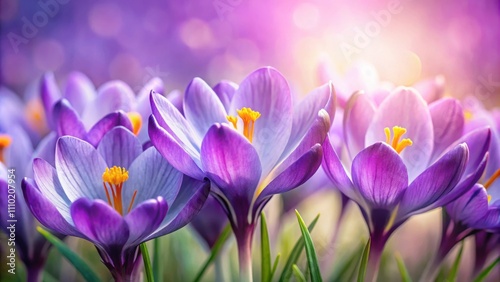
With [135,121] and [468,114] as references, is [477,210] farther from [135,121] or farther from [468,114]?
[135,121]

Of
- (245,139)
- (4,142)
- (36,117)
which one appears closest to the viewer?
(245,139)

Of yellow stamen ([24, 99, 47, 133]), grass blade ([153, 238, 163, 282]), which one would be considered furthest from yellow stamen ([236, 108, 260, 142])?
yellow stamen ([24, 99, 47, 133])

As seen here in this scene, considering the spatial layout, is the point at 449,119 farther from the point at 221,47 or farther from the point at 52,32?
the point at 52,32

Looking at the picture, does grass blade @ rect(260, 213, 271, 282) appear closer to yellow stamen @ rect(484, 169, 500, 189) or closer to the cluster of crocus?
the cluster of crocus

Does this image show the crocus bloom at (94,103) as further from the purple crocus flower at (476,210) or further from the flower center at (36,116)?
the purple crocus flower at (476,210)

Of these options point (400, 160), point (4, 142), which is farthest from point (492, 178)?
point (4, 142)
